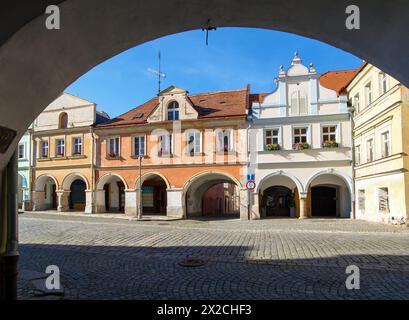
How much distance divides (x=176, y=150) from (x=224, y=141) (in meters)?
3.68

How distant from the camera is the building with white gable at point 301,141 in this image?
75.1ft

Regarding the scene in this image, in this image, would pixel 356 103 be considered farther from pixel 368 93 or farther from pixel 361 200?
pixel 361 200

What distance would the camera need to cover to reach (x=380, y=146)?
1900 cm

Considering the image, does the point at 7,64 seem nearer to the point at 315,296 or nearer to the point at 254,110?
the point at 315,296

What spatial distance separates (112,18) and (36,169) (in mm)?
31261

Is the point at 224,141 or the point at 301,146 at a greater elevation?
the point at 224,141

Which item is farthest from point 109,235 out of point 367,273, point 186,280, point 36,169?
point 36,169

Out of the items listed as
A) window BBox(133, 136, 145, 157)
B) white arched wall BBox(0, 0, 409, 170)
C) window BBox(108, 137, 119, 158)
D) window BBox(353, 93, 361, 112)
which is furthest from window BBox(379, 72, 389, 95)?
window BBox(108, 137, 119, 158)

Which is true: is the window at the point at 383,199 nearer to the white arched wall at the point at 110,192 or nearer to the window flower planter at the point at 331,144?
the window flower planter at the point at 331,144

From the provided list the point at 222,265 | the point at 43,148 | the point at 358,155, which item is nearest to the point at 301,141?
the point at 358,155

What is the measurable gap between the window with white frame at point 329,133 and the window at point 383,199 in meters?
5.30

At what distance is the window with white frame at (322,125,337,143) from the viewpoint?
23.2 m

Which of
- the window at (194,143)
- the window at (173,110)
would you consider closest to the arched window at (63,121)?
the window at (173,110)

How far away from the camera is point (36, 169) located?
101 ft
